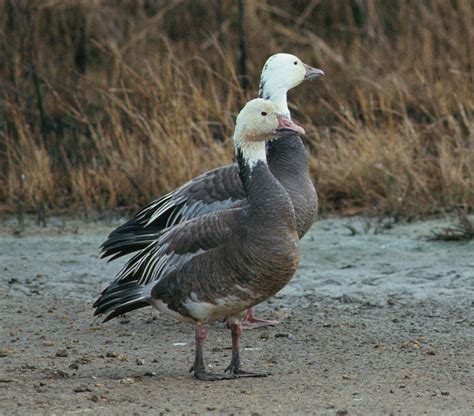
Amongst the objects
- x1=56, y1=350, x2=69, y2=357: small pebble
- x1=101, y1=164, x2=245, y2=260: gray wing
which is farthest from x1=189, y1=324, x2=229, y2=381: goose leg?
x1=101, y1=164, x2=245, y2=260: gray wing

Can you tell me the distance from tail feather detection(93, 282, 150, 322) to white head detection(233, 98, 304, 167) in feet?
3.05

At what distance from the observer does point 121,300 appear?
6340 millimetres

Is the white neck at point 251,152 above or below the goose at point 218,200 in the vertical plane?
above

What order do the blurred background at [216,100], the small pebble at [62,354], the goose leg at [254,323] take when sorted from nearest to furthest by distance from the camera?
the small pebble at [62,354], the goose leg at [254,323], the blurred background at [216,100]

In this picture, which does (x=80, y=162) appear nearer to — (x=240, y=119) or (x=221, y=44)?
(x=221, y=44)

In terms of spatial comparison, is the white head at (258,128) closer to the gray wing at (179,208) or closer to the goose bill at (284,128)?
the goose bill at (284,128)

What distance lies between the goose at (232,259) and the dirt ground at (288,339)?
1.23 feet

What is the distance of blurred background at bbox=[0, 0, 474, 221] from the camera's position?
430 inches

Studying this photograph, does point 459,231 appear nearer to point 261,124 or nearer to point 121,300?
point 261,124

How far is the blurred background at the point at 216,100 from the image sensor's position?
10.9 m

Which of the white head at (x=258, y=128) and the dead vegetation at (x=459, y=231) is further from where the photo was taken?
the dead vegetation at (x=459, y=231)

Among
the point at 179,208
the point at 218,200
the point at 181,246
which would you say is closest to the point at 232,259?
the point at 181,246

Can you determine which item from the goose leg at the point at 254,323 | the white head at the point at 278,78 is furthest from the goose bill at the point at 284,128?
the white head at the point at 278,78

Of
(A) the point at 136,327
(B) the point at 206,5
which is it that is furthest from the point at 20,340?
(B) the point at 206,5
